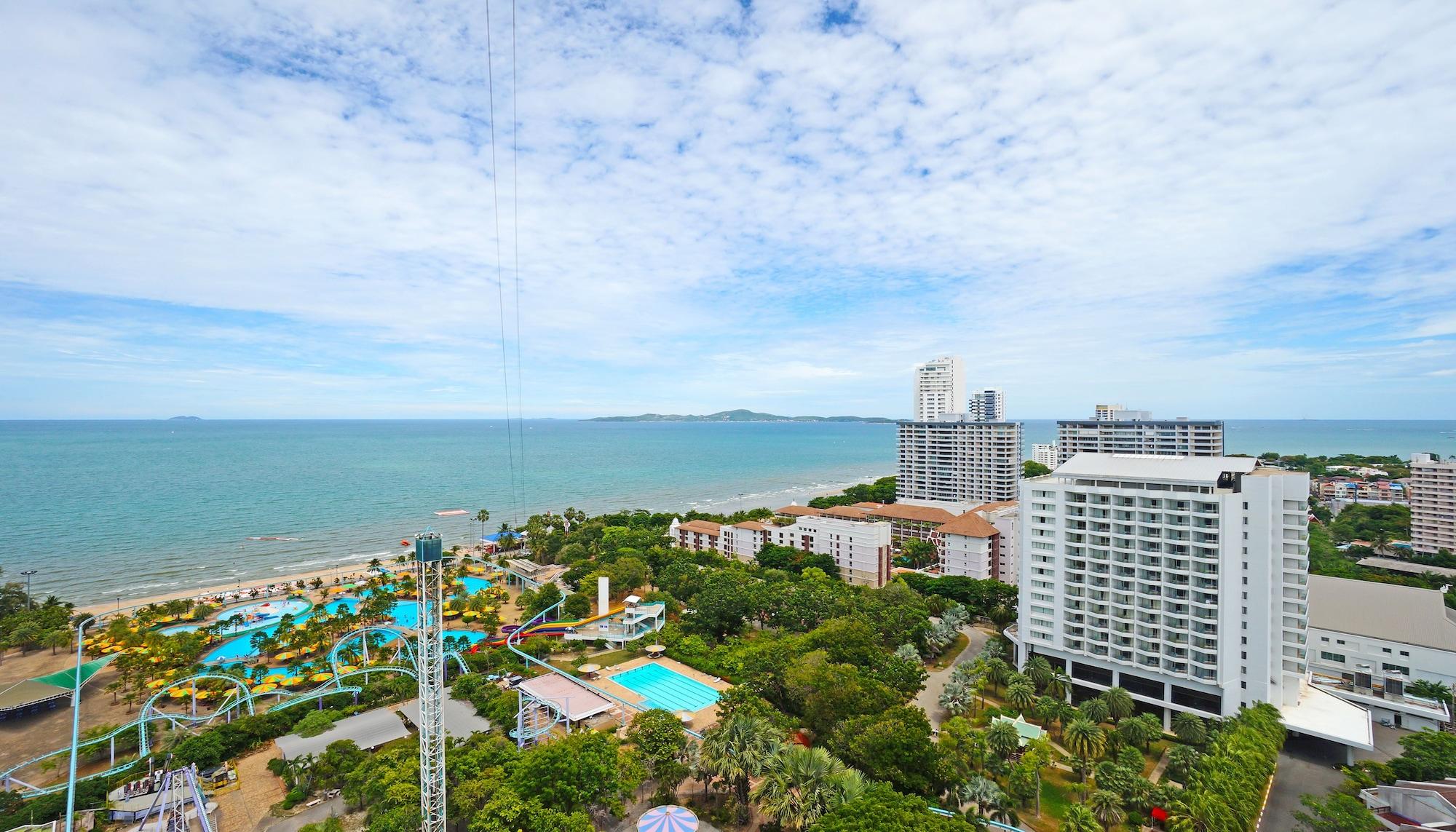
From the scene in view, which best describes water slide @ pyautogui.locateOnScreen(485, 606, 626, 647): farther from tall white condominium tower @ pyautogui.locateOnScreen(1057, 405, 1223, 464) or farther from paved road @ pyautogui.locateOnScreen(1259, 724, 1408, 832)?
tall white condominium tower @ pyautogui.locateOnScreen(1057, 405, 1223, 464)

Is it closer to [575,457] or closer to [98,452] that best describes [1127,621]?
[575,457]

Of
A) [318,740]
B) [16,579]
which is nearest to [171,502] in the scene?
[16,579]

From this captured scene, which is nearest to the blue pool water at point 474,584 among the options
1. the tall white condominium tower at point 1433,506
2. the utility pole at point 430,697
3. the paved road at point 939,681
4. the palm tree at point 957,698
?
the utility pole at point 430,697

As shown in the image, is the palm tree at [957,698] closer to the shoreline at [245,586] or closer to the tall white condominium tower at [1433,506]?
the shoreline at [245,586]

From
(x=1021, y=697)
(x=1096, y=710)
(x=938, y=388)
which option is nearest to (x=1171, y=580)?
(x=1096, y=710)

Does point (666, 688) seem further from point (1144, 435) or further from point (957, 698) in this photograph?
point (1144, 435)

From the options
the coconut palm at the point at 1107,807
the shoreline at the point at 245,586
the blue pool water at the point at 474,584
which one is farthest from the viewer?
the blue pool water at the point at 474,584

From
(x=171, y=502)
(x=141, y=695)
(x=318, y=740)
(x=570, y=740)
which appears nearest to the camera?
(x=570, y=740)
